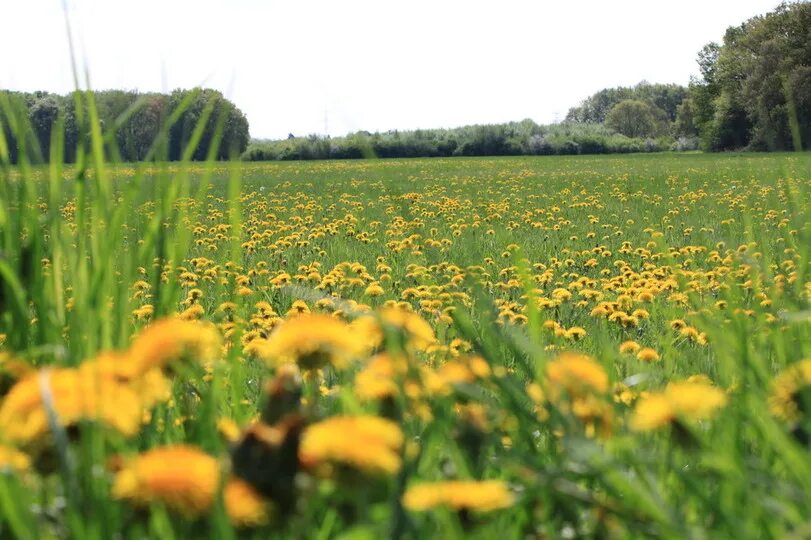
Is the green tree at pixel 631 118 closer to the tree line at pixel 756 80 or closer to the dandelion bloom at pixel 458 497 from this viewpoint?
the tree line at pixel 756 80

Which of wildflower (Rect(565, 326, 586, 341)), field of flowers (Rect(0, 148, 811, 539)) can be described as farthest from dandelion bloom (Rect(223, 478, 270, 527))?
wildflower (Rect(565, 326, 586, 341))

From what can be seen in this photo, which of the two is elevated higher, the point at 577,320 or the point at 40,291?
the point at 40,291

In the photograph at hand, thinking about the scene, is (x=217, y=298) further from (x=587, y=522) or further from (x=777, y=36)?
(x=777, y=36)

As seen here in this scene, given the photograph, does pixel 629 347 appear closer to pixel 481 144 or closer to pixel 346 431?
pixel 346 431

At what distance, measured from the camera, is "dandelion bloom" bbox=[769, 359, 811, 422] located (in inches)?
41.5

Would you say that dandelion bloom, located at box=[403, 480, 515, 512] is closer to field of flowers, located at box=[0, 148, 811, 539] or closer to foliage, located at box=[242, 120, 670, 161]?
field of flowers, located at box=[0, 148, 811, 539]

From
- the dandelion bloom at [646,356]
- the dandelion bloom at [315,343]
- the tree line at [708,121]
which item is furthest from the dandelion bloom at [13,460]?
the tree line at [708,121]

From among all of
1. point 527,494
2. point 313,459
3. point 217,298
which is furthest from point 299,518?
point 217,298

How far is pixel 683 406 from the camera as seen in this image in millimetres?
930

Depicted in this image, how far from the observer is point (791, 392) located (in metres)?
1.09

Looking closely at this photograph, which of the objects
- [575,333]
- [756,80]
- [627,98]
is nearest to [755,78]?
[756,80]

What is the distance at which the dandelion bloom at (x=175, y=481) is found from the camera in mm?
743

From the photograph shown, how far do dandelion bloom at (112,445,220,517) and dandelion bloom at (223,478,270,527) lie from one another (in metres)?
0.03

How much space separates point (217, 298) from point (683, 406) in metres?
3.86
